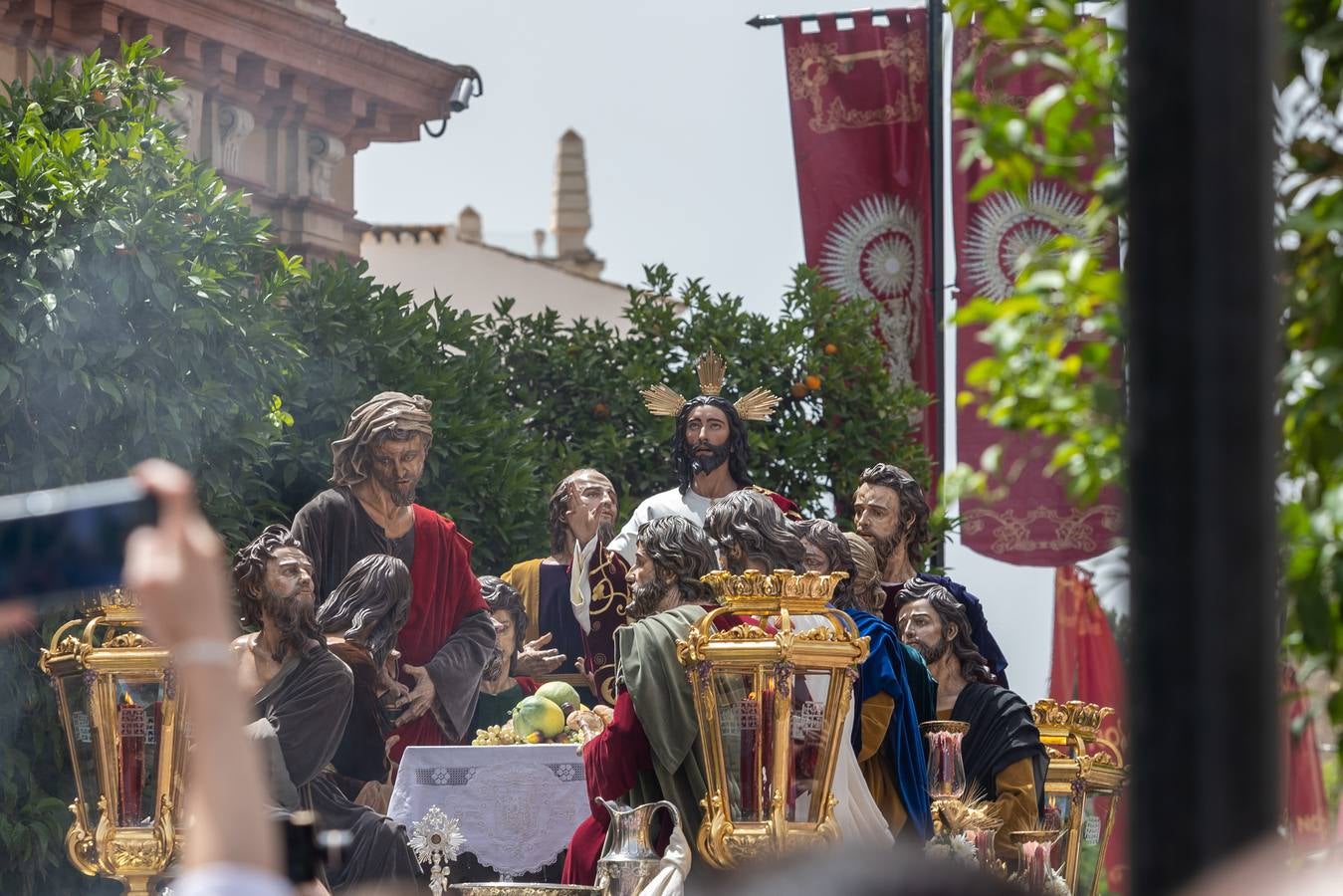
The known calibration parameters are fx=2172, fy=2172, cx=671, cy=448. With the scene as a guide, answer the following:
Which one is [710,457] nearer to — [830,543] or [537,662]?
[537,662]

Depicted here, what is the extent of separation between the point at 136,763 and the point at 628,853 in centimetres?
180

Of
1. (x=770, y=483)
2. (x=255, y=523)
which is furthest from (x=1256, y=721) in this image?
(x=770, y=483)

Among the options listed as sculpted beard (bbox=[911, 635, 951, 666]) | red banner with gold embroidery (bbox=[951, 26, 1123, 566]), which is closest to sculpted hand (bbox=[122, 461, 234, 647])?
sculpted beard (bbox=[911, 635, 951, 666])

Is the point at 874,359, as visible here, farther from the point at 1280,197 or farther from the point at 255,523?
the point at 1280,197

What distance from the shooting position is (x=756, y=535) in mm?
7500

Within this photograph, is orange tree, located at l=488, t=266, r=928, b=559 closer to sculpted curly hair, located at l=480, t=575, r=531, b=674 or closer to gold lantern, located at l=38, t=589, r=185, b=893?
sculpted curly hair, located at l=480, t=575, r=531, b=674

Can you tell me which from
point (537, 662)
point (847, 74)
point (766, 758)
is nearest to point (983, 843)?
point (766, 758)

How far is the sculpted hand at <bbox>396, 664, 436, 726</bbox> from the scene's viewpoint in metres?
8.79

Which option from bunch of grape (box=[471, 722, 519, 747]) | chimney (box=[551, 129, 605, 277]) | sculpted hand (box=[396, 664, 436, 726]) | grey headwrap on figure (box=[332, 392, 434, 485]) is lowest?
bunch of grape (box=[471, 722, 519, 747])

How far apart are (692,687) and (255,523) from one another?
5769mm

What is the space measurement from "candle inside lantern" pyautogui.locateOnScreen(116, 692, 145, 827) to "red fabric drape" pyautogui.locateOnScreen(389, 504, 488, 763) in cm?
153

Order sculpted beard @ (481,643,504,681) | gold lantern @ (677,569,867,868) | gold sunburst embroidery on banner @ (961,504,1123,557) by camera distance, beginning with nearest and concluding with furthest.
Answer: gold lantern @ (677,569,867,868) → sculpted beard @ (481,643,504,681) → gold sunburst embroidery on banner @ (961,504,1123,557)

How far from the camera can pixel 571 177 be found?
6200 centimetres

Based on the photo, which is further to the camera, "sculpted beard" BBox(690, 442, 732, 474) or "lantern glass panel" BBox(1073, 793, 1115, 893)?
"sculpted beard" BBox(690, 442, 732, 474)
